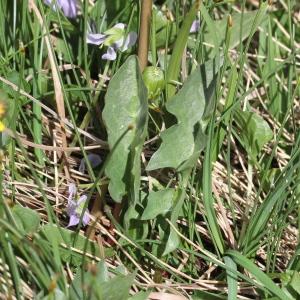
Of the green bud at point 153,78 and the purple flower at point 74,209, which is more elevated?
the green bud at point 153,78

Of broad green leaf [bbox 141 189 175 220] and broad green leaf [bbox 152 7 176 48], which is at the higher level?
broad green leaf [bbox 152 7 176 48]

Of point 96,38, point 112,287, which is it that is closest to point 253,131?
point 96,38

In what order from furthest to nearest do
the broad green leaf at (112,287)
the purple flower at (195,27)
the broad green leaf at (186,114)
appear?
1. the purple flower at (195,27)
2. the broad green leaf at (186,114)
3. the broad green leaf at (112,287)

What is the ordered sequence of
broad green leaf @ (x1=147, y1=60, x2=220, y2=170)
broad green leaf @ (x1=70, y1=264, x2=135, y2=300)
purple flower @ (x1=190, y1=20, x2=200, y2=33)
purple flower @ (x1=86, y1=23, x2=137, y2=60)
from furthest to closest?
purple flower @ (x1=190, y1=20, x2=200, y2=33)
purple flower @ (x1=86, y1=23, x2=137, y2=60)
broad green leaf @ (x1=147, y1=60, x2=220, y2=170)
broad green leaf @ (x1=70, y1=264, x2=135, y2=300)

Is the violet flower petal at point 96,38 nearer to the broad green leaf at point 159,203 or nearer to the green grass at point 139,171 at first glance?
the green grass at point 139,171

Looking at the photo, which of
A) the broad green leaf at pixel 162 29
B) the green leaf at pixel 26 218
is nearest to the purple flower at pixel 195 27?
the broad green leaf at pixel 162 29

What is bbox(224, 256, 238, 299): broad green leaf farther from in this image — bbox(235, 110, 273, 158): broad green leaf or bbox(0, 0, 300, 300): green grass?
bbox(235, 110, 273, 158): broad green leaf

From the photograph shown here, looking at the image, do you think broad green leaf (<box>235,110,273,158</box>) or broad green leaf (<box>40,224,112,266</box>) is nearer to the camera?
broad green leaf (<box>40,224,112,266</box>)

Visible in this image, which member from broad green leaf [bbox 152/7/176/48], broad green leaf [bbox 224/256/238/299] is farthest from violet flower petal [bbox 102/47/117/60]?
broad green leaf [bbox 224/256/238/299]
